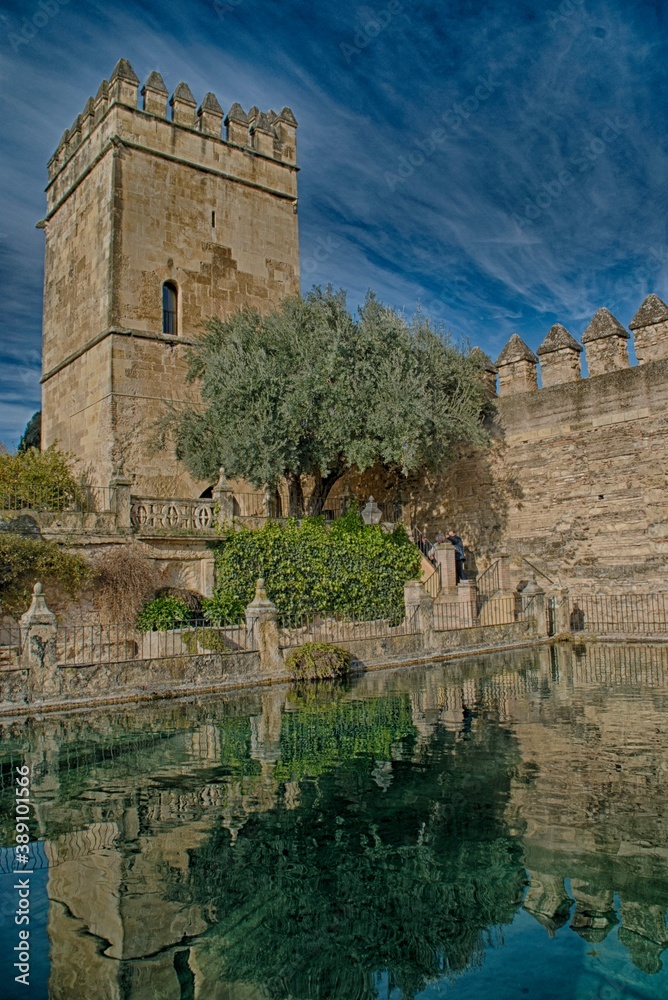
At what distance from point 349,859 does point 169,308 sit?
55.6 feet

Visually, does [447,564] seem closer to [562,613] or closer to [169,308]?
[562,613]

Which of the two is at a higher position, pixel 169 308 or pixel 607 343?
pixel 169 308

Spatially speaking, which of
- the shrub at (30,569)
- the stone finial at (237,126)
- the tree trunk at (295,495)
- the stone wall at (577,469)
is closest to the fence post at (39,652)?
the shrub at (30,569)

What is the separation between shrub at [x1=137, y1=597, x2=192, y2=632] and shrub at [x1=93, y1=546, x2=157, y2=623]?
0.58ft

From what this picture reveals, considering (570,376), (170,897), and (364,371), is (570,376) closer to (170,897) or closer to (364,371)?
(364,371)

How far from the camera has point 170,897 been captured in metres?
4.04

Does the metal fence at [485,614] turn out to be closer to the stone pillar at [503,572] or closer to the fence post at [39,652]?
the stone pillar at [503,572]

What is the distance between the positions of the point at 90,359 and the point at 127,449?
284 centimetres

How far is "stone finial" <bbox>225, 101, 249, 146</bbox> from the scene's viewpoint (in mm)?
21062

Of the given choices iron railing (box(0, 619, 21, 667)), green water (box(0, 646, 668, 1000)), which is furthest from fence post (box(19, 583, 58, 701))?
iron railing (box(0, 619, 21, 667))

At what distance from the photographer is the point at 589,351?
17391mm

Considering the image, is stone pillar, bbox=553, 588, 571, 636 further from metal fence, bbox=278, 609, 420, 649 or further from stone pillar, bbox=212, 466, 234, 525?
stone pillar, bbox=212, 466, 234, 525

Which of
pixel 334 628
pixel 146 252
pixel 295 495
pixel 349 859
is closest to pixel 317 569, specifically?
pixel 334 628

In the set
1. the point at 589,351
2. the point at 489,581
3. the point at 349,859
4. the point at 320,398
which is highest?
the point at 589,351
